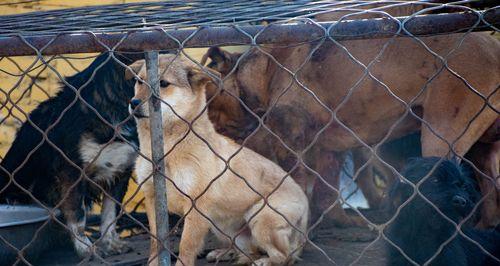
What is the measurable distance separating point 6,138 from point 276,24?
4682mm

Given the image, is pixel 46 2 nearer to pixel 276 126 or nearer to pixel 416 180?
pixel 276 126

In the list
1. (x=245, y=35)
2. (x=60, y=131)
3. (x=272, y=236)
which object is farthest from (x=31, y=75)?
(x=245, y=35)

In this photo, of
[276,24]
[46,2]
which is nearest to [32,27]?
[276,24]

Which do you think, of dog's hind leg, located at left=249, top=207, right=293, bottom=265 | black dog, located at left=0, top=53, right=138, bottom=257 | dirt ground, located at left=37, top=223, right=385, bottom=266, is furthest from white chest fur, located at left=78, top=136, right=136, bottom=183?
dog's hind leg, located at left=249, top=207, right=293, bottom=265

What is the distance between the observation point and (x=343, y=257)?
192 inches

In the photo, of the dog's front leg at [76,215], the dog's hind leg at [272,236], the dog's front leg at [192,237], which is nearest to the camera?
the dog's front leg at [192,237]

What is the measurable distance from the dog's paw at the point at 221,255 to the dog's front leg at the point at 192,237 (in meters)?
0.42

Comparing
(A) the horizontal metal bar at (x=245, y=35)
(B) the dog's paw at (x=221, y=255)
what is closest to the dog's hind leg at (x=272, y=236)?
(B) the dog's paw at (x=221, y=255)

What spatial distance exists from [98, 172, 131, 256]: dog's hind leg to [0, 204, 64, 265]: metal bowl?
377 mm

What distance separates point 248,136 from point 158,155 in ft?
1.54

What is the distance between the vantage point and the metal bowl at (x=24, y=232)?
444 cm

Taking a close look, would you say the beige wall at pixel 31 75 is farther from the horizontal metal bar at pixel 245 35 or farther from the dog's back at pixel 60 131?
the horizontal metal bar at pixel 245 35

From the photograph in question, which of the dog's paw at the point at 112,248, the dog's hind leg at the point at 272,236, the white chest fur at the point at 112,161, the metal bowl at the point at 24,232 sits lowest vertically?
the dog's paw at the point at 112,248

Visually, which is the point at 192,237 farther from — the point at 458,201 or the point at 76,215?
the point at 458,201
